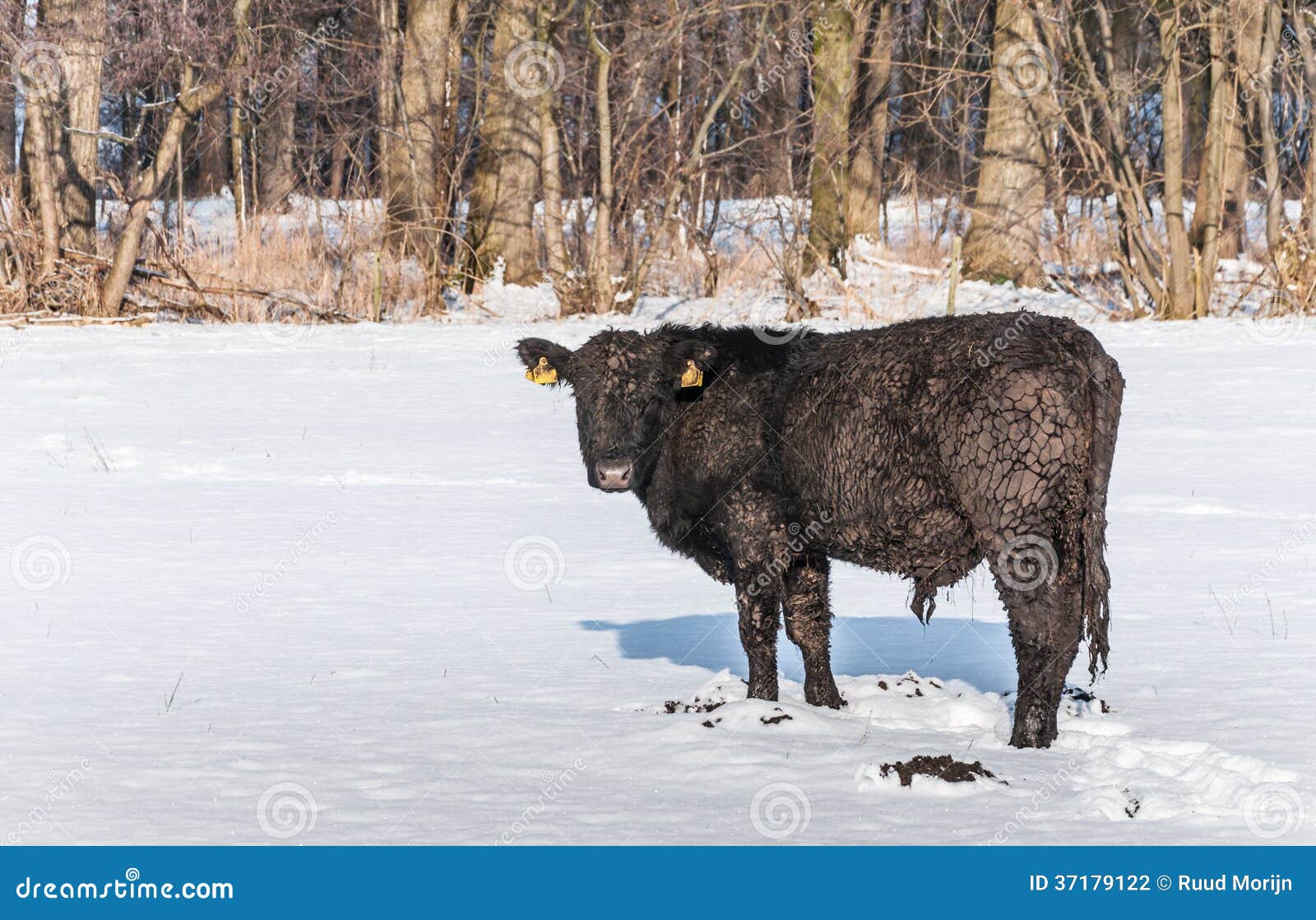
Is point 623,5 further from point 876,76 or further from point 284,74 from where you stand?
point 284,74

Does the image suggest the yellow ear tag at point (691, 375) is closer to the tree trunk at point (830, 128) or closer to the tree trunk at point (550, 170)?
the tree trunk at point (550, 170)

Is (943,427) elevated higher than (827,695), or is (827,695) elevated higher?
(943,427)

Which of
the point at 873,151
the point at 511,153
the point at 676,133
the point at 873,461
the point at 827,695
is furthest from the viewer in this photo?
the point at 873,151

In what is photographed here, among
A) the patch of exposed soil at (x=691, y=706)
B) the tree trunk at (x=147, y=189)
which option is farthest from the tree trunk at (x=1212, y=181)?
the patch of exposed soil at (x=691, y=706)

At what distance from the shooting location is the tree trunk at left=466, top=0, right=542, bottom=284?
23719mm

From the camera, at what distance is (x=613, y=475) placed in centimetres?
625

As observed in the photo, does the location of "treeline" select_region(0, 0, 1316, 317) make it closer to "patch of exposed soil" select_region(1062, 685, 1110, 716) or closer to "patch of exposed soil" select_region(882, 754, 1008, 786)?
"patch of exposed soil" select_region(1062, 685, 1110, 716)

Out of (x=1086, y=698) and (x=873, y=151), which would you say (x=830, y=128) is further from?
(x=1086, y=698)

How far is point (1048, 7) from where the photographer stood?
2066cm

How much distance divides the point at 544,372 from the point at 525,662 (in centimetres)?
146

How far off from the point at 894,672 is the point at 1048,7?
15555mm

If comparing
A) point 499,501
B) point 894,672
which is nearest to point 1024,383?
point 894,672

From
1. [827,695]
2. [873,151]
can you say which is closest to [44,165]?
[873,151]

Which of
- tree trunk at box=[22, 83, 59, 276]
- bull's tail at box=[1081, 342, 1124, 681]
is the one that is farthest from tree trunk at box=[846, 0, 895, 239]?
bull's tail at box=[1081, 342, 1124, 681]
